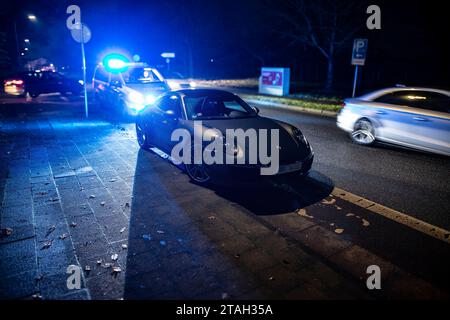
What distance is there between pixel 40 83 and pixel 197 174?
16883 mm

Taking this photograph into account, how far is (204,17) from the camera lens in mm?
40562

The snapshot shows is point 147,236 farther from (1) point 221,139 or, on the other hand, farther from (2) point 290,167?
(2) point 290,167

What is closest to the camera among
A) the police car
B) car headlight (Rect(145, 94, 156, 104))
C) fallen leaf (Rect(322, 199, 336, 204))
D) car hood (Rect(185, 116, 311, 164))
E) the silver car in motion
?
fallen leaf (Rect(322, 199, 336, 204))

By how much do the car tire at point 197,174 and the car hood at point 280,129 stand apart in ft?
2.20

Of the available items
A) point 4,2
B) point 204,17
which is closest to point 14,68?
point 4,2

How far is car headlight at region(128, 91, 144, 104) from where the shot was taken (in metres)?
10.9

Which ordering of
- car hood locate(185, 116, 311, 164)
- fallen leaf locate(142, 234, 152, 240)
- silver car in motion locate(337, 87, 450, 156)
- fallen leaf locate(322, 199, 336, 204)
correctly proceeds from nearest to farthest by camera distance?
fallen leaf locate(142, 234, 152, 240) < fallen leaf locate(322, 199, 336, 204) < car hood locate(185, 116, 311, 164) < silver car in motion locate(337, 87, 450, 156)

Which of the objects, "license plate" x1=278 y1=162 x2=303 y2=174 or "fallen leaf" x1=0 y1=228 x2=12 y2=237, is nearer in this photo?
"fallen leaf" x1=0 y1=228 x2=12 y2=237

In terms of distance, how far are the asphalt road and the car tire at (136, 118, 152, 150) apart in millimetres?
3900

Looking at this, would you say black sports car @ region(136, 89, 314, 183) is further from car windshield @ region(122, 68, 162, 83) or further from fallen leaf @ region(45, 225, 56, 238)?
car windshield @ region(122, 68, 162, 83)

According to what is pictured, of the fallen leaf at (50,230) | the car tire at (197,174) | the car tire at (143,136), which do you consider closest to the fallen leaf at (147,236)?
the fallen leaf at (50,230)

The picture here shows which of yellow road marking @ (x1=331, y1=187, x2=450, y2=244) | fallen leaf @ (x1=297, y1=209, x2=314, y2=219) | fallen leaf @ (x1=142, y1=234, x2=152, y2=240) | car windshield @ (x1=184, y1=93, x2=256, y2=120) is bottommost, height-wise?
fallen leaf @ (x1=142, y1=234, x2=152, y2=240)

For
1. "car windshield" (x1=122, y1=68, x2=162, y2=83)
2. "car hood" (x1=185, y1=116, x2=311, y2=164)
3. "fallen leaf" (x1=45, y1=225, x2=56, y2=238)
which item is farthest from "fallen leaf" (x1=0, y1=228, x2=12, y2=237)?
"car windshield" (x1=122, y1=68, x2=162, y2=83)

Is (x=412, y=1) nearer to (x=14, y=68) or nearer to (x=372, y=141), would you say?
(x=372, y=141)
